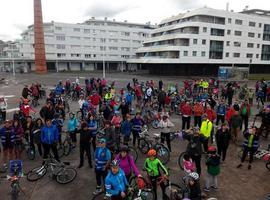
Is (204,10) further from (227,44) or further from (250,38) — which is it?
(250,38)

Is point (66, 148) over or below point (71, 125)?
below

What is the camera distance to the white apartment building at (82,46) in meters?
76.8

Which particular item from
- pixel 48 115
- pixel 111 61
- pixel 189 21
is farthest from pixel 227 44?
pixel 48 115


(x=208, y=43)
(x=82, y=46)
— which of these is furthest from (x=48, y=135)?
(x=82, y=46)

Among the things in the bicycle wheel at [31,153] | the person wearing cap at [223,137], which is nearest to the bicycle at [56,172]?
the bicycle wheel at [31,153]

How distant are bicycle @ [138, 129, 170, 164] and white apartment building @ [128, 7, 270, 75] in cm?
4694

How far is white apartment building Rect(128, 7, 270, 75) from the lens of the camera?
56719 mm

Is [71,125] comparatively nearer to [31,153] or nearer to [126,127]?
[31,153]

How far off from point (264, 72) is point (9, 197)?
75580 mm

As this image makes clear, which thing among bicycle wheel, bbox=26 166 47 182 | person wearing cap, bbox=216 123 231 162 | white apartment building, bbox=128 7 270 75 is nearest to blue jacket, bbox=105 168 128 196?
bicycle wheel, bbox=26 166 47 182

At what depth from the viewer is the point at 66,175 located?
27.9 feet

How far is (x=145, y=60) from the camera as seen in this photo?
62.5m

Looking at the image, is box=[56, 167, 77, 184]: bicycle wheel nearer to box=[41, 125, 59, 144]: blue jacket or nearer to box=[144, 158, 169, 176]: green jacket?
box=[41, 125, 59, 144]: blue jacket

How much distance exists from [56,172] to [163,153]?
426 cm
